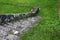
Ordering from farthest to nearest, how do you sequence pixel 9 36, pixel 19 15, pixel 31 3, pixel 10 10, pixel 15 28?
pixel 31 3
pixel 10 10
pixel 19 15
pixel 15 28
pixel 9 36

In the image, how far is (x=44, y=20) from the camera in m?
9.86

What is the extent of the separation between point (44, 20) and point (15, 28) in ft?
5.98

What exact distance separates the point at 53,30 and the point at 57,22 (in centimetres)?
95

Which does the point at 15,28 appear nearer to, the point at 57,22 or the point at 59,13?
the point at 57,22

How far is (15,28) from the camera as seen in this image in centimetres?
918

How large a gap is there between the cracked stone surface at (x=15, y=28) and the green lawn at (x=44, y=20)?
39cm

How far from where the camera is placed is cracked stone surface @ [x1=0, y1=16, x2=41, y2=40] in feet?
27.7

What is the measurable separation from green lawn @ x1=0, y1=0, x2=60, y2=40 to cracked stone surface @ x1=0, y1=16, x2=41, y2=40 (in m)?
0.39

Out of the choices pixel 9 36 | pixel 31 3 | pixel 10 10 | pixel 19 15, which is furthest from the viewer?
pixel 31 3

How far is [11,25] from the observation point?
9.48 m

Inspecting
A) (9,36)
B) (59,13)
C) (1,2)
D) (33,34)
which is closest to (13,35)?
(9,36)

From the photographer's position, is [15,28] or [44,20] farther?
[44,20]

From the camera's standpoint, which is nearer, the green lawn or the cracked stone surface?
the green lawn

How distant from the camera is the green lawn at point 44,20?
326 inches
